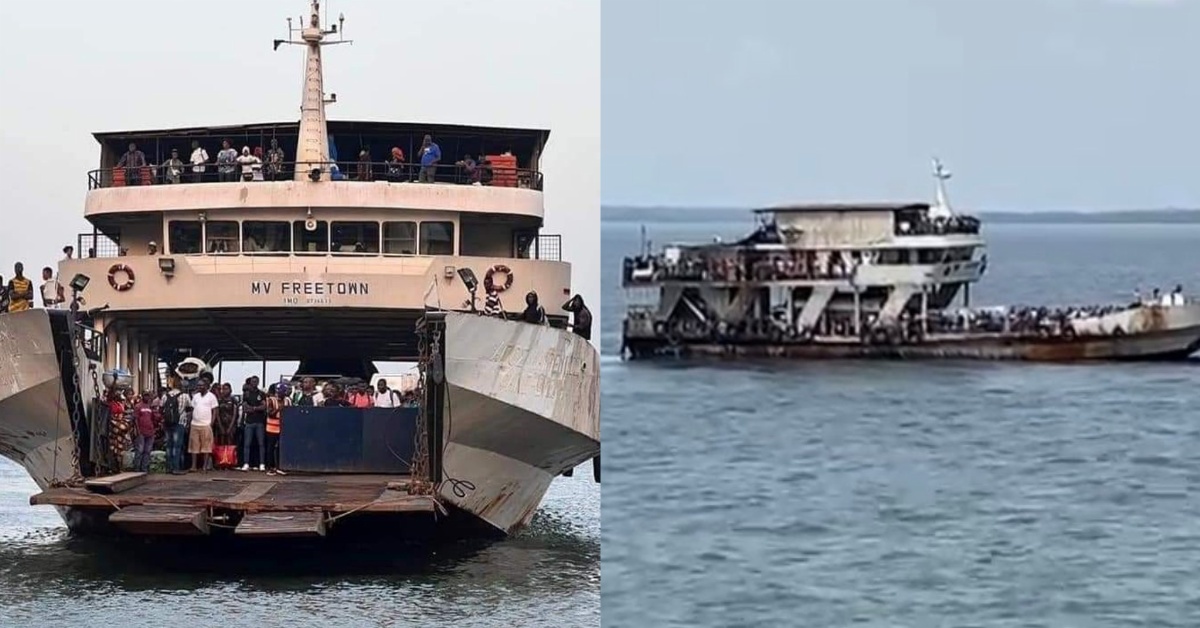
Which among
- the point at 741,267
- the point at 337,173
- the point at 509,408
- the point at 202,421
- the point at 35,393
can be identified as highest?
the point at 337,173

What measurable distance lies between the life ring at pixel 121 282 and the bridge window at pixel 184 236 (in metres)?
0.89

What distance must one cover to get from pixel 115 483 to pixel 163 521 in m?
1.59

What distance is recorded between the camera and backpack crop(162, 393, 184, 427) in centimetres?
2067

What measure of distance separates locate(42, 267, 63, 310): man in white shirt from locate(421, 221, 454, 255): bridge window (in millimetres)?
3742

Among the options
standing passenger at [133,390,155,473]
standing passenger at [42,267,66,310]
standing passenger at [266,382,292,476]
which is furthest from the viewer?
standing passenger at [42,267,66,310]

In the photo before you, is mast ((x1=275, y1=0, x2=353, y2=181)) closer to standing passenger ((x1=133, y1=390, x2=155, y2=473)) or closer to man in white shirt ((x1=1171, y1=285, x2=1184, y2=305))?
standing passenger ((x1=133, y1=390, x2=155, y2=473))

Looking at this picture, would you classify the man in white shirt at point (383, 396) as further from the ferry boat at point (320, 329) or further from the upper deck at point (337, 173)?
the upper deck at point (337, 173)

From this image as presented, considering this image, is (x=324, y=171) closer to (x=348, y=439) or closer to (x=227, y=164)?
(x=227, y=164)

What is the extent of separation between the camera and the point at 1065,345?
23391mm

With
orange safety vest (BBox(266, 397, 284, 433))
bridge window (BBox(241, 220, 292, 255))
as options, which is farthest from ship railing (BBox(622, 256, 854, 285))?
orange safety vest (BBox(266, 397, 284, 433))

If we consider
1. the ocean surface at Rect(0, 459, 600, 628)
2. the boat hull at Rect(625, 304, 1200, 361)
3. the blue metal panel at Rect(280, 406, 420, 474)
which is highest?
the boat hull at Rect(625, 304, 1200, 361)

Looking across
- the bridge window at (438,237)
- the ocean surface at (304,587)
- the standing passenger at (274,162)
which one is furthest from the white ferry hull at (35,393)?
the bridge window at (438,237)

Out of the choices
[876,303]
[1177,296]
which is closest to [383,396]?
[876,303]

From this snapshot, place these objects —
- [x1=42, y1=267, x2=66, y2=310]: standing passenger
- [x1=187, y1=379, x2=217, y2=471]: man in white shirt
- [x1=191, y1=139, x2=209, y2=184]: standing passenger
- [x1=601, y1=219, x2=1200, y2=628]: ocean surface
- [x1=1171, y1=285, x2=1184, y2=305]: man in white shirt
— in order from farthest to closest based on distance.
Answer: [x1=191, y1=139, x2=209, y2=184]: standing passenger, [x1=1171, y1=285, x2=1184, y2=305]: man in white shirt, [x1=42, y1=267, x2=66, y2=310]: standing passenger, [x1=187, y1=379, x2=217, y2=471]: man in white shirt, [x1=601, y1=219, x2=1200, y2=628]: ocean surface
